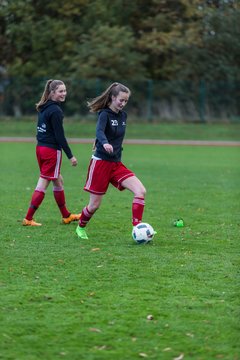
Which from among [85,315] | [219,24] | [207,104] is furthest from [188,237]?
[219,24]

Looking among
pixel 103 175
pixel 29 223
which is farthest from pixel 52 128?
pixel 103 175

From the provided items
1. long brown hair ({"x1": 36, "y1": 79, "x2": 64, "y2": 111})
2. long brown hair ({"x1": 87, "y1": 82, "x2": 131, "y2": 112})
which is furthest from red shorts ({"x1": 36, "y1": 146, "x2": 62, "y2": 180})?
long brown hair ({"x1": 87, "y1": 82, "x2": 131, "y2": 112})

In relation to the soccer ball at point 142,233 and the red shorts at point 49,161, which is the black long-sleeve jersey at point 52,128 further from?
the soccer ball at point 142,233

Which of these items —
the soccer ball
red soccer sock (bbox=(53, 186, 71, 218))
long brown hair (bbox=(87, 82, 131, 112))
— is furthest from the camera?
red soccer sock (bbox=(53, 186, 71, 218))

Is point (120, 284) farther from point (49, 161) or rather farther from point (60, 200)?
point (60, 200)

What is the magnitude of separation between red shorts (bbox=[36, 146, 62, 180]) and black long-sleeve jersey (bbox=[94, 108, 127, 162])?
3.80 ft

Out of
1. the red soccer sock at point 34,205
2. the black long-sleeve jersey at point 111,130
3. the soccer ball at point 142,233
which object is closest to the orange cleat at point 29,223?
the red soccer sock at point 34,205

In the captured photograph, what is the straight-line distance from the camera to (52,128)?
10422 millimetres

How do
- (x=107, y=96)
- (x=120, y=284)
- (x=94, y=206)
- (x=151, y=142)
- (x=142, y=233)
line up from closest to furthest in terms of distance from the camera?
(x=120, y=284), (x=142, y=233), (x=107, y=96), (x=94, y=206), (x=151, y=142)

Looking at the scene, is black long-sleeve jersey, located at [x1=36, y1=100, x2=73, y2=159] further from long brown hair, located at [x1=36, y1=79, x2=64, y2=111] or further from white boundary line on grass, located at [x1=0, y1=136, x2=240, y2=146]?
white boundary line on grass, located at [x1=0, y1=136, x2=240, y2=146]

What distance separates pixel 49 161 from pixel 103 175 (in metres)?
1.31

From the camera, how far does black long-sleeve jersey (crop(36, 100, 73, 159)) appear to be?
1027 cm

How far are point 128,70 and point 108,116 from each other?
108 ft

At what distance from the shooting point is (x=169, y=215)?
11859 mm
